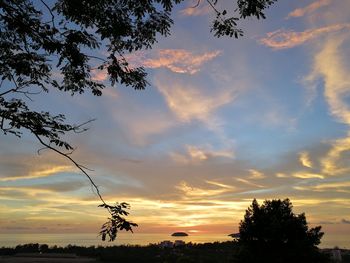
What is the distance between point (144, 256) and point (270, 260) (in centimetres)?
1795

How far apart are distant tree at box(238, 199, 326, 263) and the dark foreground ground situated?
797 centimetres

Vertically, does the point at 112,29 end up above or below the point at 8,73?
above

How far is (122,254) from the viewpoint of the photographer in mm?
40281

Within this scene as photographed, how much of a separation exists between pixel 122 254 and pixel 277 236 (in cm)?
2021

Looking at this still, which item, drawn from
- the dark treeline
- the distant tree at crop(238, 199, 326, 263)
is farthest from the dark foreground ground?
the distant tree at crop(238, 199, 326, 263)

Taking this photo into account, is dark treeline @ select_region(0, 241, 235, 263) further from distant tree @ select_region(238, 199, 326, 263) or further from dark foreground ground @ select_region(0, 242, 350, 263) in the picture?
distant tree @ select_region(238, 199, 326, 263)

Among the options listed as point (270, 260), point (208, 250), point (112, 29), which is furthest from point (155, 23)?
point (208, 250)

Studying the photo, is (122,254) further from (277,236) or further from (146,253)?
(277,236)

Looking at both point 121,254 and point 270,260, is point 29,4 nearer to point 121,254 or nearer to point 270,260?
point 270,260

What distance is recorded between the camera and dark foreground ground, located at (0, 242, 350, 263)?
36094mm

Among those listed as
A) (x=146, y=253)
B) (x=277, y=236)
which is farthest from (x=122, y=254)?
(x=277, y=236)

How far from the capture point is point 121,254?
40.2 m

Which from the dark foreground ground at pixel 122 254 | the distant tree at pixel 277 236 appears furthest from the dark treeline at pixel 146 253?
the distant tree at pixel 277 236

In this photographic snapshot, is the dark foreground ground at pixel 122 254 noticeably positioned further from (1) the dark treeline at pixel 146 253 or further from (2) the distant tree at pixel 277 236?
(2) the distant tree at pixel 277 236
